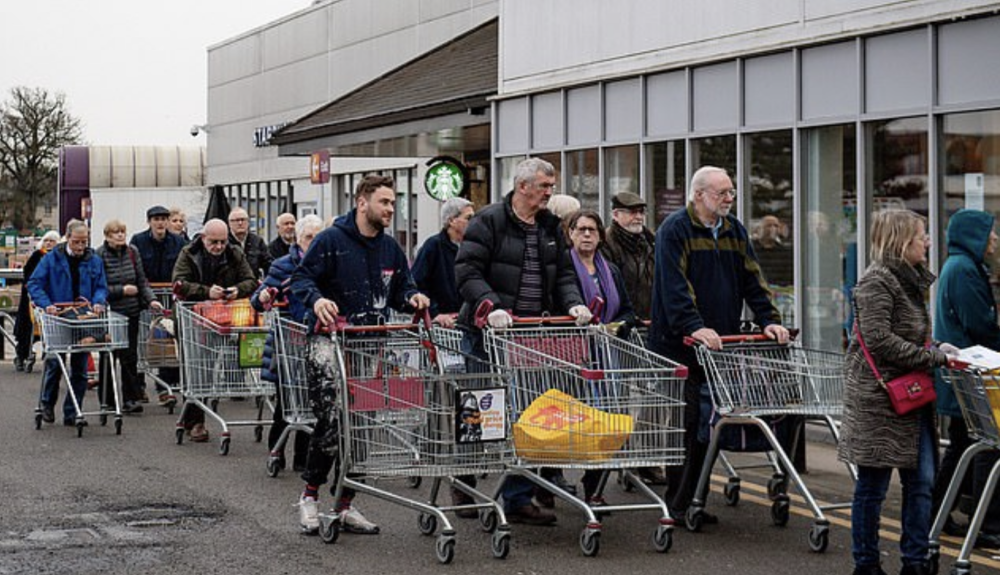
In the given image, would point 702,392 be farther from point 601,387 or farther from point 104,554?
point 104,554

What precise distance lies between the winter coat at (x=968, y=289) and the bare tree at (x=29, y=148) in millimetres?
86315

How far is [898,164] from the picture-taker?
47.7 ft

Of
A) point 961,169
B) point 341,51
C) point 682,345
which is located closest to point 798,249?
point 961,169

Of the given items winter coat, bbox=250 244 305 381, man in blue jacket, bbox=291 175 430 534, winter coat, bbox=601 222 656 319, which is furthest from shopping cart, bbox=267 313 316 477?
winter coat, bbox=601 222 656 319

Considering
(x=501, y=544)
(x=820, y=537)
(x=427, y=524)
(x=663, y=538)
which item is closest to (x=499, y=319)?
(x=501, y=544)

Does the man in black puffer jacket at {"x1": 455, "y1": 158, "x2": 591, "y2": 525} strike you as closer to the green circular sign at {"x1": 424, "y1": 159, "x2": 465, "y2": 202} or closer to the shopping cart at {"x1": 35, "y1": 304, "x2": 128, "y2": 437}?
the shopping cart at {"x1": 35, "y1": 304, "x2": 128, "y2": 437}

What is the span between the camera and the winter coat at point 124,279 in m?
17.1

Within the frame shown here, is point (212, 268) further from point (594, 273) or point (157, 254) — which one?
point (594, 273)

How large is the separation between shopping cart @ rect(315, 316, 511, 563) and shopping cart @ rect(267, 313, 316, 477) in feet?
6.29

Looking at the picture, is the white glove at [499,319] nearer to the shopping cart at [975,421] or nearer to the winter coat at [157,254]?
the shopping cart at [975,421]

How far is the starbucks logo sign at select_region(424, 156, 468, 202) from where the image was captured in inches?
1009

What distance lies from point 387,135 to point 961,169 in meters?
13.3

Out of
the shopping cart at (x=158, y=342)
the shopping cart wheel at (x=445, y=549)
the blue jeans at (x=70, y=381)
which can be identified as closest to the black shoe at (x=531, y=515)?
the shopping cart wheel at (x=445, y=549)

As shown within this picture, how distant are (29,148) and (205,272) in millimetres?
79967
